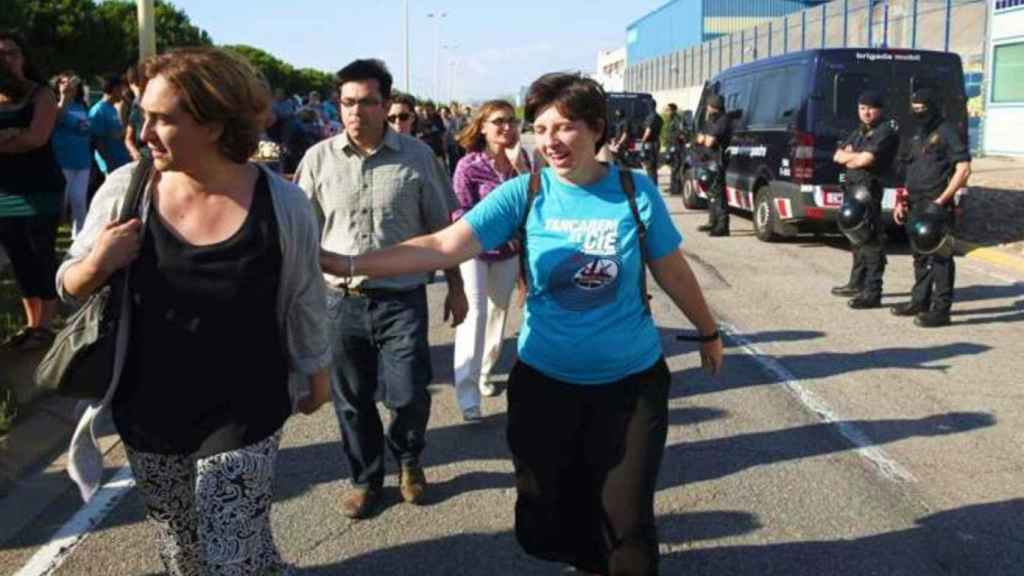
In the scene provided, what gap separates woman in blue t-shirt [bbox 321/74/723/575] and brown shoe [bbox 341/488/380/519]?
1.23m

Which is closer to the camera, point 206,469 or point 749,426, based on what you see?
point 206,469

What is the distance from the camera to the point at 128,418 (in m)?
2.66

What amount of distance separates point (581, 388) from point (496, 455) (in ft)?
6.54

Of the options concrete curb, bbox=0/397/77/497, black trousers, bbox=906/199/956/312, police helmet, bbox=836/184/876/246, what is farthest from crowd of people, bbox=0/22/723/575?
police helmet, bbox=836/184/876/246

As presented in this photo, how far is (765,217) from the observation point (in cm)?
1255

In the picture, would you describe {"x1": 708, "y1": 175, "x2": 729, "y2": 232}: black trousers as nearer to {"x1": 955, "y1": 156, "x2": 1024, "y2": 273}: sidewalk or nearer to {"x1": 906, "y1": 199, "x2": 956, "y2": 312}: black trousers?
{"x1": 955, "y1": 156, "x2": 1024, "y2": 273}: sidewalk

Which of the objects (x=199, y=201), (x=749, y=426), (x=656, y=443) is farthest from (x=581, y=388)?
(x=749, y=426)

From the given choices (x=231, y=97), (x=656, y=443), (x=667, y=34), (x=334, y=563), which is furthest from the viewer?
(x=667, y=34)

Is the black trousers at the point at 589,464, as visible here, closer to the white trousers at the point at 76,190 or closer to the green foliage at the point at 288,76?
the white trousers at the point at 76,190

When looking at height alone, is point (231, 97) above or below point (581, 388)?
above

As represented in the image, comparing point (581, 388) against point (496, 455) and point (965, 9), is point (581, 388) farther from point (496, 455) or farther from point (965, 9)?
point (965, 9)

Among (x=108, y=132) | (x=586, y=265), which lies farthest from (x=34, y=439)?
(x=108, y=132)

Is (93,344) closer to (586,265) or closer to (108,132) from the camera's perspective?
(586,265)

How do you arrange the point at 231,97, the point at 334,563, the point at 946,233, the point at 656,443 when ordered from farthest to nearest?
1. the point at 946,233
2. the point at 334,563
3. the point at 656,443
4. the point at 231,97
